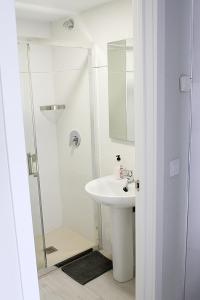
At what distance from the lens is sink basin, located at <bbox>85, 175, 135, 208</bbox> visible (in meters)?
2.08

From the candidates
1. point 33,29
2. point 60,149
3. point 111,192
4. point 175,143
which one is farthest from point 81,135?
point 175,143

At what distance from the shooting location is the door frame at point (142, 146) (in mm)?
916

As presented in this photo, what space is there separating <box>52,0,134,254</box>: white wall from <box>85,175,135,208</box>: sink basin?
188 millimetres

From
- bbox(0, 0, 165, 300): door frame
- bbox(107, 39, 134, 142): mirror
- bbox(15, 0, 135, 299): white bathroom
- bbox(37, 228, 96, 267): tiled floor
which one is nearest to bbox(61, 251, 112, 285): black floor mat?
bbox(15, 0, 135, 299): white bathroom

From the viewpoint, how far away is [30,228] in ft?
3.40

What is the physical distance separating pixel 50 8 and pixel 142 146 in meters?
1.63

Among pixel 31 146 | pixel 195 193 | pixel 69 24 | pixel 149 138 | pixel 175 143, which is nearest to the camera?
pixel 149 138

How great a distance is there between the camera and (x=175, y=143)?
68.8 inches

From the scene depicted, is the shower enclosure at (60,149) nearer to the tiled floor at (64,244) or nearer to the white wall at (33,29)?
the tiled floor at (64,244)

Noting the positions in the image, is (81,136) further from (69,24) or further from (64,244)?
(64,244)

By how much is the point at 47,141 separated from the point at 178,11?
6.76 feet

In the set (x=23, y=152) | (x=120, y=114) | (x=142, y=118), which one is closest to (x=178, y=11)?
(x=142, y=118)

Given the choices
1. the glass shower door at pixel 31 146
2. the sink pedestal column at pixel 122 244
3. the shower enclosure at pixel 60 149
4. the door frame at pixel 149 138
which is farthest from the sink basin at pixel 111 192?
the glass shower door at pixel 31 146

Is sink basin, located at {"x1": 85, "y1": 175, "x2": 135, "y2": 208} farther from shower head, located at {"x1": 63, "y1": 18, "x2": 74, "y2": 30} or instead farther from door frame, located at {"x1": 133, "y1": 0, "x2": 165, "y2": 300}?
shower head, located at {"x1": 63, "y1": 18, "x2": 74, "y2": 30}
